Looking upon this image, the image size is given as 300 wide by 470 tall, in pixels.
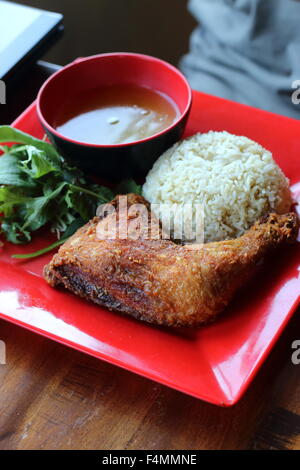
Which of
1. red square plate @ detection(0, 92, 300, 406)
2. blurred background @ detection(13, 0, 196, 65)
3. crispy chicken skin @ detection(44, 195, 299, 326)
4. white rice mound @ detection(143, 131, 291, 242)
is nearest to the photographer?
red square plate @ detection(0, 92, 300, 406)

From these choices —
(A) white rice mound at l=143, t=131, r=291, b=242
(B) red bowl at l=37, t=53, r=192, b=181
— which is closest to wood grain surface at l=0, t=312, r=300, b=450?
(A) white rice mound at l=143, t=131, r=291, b=242

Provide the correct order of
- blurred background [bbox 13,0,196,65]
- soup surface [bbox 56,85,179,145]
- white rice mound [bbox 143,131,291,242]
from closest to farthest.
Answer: white rice mound [bbox 143,131,291,242]
soup surface [bbox 56,85,179,145]
blurred background [bbox 13,0,196,65]

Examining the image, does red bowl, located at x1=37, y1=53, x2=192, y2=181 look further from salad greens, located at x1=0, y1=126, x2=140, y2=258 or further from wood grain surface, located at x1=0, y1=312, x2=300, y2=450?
wood grain surface, located at x1=0, y1=312, x2=300, y2=450

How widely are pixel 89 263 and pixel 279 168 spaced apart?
2.43 feet

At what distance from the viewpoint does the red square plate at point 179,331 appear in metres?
1.36

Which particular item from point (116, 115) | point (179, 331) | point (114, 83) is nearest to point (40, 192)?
point (116, 115)

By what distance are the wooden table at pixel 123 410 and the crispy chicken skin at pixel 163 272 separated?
187 millimetres

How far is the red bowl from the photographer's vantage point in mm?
1808

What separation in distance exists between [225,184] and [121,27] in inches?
83.2

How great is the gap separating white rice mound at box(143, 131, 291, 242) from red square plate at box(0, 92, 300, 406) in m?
0.19

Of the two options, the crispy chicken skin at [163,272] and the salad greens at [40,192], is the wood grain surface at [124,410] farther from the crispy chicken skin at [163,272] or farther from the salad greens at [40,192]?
the salad greens at [40,192]

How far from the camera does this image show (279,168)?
1.84m

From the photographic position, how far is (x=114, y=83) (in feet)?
6.86

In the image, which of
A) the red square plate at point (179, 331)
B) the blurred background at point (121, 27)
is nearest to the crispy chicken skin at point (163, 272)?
the red square plate at point (179, 331)
